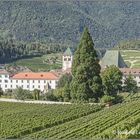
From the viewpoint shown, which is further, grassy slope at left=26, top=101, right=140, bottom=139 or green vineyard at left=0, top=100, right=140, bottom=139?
green vineyard at left=0, top=100, right=140, bottom=139

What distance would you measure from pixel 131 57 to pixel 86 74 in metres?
62.2

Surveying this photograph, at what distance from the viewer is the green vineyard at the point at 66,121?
1788 centimetres

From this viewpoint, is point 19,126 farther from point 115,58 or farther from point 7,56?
point 7,56

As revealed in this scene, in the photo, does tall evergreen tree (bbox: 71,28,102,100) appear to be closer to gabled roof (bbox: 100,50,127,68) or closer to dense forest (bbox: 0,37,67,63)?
gabled roof (bbox: 100,50,127,68)

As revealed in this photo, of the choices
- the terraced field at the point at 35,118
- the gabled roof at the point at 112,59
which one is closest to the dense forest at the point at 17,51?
the gabled roof at the point at 112,59

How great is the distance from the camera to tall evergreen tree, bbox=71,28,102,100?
3328 cm

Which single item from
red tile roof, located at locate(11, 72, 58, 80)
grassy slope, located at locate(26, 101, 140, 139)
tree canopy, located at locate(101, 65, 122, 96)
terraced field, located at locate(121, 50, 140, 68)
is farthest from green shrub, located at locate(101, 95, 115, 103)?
terraced field, located at locate(121, 50, 140, 68)

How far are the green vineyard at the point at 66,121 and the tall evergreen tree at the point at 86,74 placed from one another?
1.74 meters

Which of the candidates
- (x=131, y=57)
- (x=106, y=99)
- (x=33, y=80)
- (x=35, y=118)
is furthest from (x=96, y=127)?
(x=131, y=57)

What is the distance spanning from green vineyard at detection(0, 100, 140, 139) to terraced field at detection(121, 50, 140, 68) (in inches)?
2189

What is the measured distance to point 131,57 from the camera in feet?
311

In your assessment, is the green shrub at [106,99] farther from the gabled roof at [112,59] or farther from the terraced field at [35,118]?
the gabled roof at [112,59]

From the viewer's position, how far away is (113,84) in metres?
38.3

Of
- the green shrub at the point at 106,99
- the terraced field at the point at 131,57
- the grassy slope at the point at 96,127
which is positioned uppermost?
the terraced field at the point at 131,57
